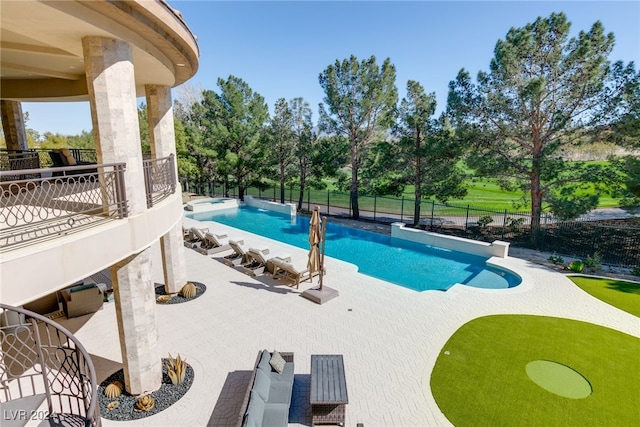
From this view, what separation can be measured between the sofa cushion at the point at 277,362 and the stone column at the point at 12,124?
545 inches

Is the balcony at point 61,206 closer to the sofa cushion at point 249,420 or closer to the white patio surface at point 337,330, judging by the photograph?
the sofa cushion at point 249,420

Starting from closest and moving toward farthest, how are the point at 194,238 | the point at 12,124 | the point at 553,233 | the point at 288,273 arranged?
the point at 12,124 → the point at 288,273 → the point at 194,238 → the point at 553,233

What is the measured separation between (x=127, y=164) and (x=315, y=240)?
6.70m

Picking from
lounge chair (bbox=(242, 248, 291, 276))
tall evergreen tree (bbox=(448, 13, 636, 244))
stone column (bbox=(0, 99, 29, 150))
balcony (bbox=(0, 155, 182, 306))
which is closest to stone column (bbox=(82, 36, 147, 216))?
balcony (bbox=(0, 155, 182, 306))

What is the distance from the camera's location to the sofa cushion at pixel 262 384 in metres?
6.18

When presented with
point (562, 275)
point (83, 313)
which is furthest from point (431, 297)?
point (83, 313)

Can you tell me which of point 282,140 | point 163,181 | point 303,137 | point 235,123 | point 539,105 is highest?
point 235,123

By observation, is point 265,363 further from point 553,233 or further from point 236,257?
point 553,233

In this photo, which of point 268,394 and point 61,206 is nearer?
point 268,394

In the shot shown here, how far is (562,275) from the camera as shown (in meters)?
14.0

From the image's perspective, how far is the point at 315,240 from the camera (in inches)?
457

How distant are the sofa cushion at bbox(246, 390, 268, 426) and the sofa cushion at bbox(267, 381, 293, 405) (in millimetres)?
445

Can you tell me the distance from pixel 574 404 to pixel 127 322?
9.46 metres

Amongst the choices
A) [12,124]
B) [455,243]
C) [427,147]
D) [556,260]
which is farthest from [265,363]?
[427,147]
